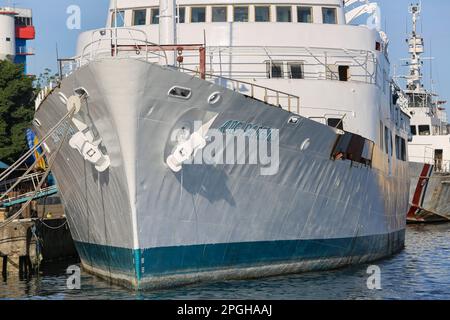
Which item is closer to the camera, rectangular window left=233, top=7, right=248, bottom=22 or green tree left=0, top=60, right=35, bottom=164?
rectangular window left=233, top=7, right=248, bottom=22

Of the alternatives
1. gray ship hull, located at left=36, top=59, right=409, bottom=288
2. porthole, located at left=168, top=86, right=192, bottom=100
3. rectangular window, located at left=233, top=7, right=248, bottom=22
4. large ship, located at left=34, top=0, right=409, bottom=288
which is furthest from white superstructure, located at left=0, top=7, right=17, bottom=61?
porthole, located at left=168, top=86, right=192, bottom=100

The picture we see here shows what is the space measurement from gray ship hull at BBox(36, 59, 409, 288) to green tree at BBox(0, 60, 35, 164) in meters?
26.4

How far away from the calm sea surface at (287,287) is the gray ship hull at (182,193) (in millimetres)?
420

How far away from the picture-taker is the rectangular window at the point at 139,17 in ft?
81.4

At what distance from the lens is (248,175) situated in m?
18.8

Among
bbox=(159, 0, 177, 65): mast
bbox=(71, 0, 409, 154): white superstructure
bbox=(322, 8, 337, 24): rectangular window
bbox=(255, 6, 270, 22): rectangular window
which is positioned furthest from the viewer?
bbox=(322, 8, 337, 24): rectangular window

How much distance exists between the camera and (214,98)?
17.9 metres

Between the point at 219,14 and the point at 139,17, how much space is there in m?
2.38

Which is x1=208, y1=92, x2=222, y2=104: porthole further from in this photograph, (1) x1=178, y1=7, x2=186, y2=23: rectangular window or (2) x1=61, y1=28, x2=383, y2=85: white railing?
(1) x1=178, y1=7, x2=186, y2=23: rectangular window

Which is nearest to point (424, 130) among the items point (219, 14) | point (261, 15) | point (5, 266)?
point (261, 15)

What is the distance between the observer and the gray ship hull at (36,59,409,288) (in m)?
17.4

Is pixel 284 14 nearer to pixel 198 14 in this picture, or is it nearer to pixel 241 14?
pixel 241 14

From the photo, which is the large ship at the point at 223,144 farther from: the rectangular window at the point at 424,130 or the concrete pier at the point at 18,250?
the rectangular window at the point at 424,130
